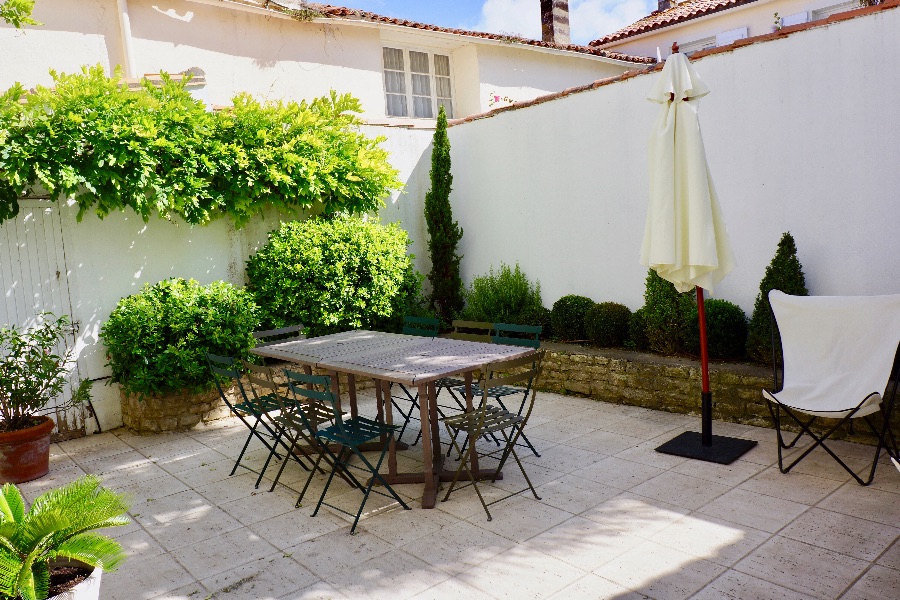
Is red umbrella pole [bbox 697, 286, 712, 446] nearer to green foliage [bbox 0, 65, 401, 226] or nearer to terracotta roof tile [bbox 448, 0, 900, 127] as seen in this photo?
terracotta roof tile [bbox 448, 0, 900, 127]

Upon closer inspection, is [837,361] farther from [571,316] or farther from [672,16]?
[672,16]

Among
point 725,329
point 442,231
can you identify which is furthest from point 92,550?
point 442,231

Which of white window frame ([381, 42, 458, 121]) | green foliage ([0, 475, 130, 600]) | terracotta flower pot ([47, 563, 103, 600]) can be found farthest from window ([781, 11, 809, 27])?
terracotta flower pot ([47, 563, 103, 600])

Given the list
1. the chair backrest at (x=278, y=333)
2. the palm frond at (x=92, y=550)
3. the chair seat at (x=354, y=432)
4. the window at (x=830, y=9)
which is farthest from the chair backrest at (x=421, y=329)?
the window at (x=830, y=9)

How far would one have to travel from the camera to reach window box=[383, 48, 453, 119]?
11.8 metres

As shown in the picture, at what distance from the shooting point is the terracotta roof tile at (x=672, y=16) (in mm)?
13125

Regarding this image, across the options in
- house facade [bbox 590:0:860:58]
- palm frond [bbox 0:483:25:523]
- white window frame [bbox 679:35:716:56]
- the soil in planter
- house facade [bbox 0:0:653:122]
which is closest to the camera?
the soil in planter

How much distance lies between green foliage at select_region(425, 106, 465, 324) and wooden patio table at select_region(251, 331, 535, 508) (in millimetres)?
3207

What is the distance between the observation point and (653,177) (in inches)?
208

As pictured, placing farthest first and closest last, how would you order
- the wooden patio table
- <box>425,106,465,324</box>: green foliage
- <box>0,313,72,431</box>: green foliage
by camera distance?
Result: 1. <box>425,106,465,324</box>: green foliage
2. <box>0,313,72,431</box>: green foliage
3. the wooden patio table

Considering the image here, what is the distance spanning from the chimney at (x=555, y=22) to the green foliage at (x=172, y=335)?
372 inches

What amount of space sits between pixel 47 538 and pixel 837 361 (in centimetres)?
516

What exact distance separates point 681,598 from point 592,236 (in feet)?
16.9

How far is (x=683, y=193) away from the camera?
5.19 metres
